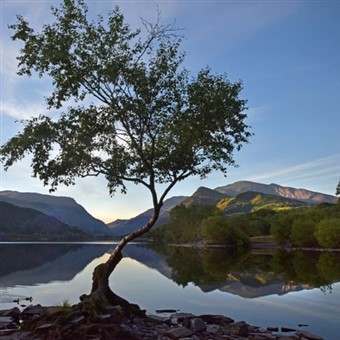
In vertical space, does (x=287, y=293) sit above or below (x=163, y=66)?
below

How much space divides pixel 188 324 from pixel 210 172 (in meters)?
9.94

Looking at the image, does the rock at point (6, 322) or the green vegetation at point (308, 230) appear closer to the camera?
the rock at point (6, 322)

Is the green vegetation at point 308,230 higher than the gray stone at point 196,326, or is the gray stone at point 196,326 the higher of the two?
the green vegetation at point 308,230

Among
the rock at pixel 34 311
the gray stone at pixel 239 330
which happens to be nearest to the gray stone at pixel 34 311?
the rock at pixel 34 311

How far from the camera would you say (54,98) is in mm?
28000

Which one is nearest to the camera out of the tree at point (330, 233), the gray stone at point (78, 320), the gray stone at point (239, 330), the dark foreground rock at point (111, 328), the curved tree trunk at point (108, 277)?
the dark foreground rock at point (111, 328)

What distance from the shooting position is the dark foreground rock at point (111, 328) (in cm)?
2306

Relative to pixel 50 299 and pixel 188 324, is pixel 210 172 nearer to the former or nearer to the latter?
pixel 188 324

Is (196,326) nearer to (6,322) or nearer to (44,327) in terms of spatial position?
(44,327)

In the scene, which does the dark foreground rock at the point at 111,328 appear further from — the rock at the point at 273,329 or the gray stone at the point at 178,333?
the rock at the point at 273,329

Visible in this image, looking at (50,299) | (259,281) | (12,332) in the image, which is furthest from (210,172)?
(259,281)

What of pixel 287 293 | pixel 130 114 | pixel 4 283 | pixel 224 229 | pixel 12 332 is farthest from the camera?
pixel 224 229

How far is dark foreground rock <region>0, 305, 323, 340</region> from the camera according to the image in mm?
23062

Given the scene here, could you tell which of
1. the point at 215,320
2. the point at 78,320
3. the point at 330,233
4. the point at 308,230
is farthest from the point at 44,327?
the point at 308,230
